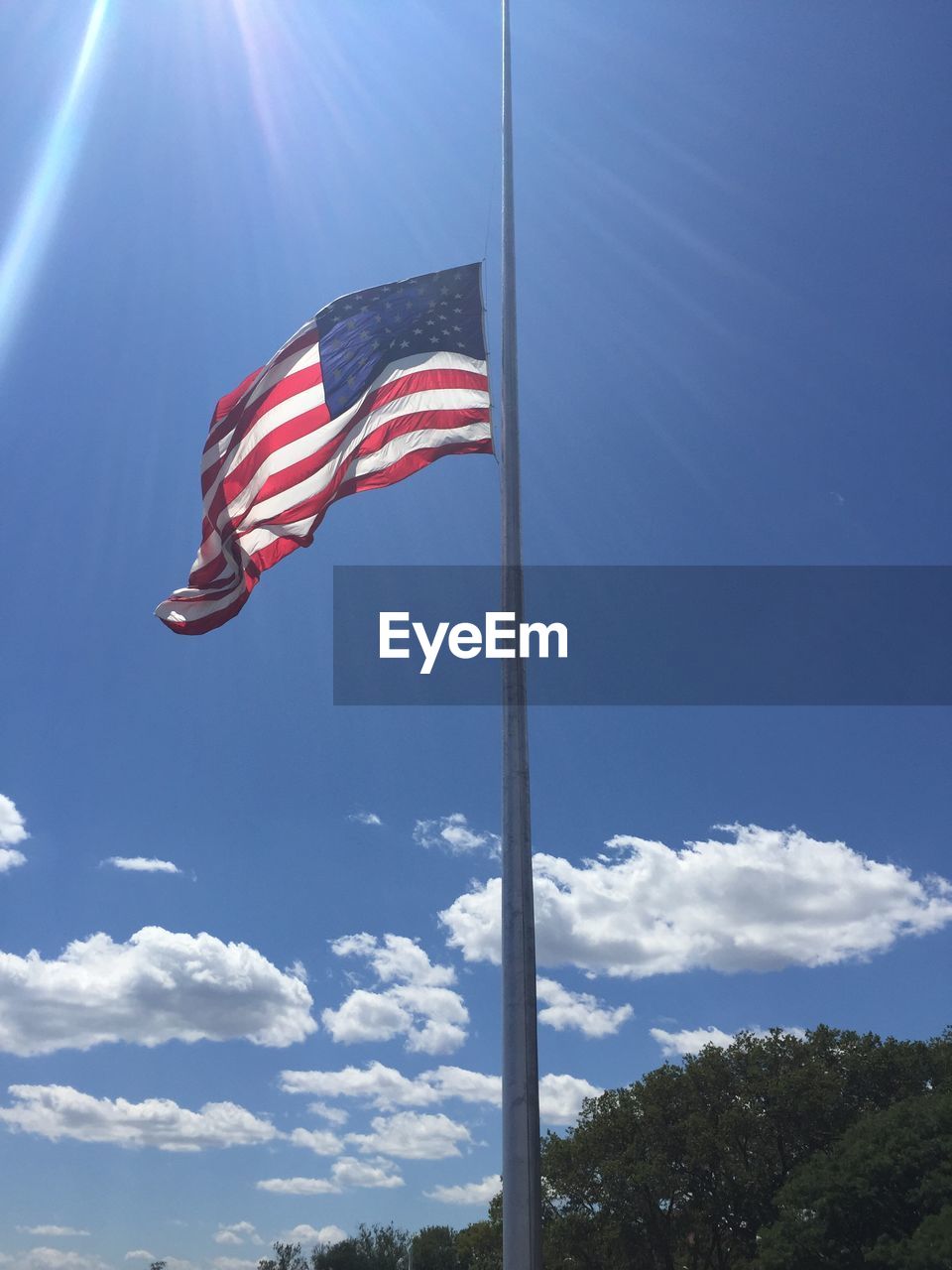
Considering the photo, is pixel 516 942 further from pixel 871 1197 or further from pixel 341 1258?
pixel 341 1258

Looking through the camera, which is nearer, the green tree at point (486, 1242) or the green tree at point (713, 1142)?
the green tree at point (713, 1142)

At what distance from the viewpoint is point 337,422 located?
13.6m

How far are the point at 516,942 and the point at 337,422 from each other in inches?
277

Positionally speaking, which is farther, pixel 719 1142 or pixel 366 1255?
pixel 366 1255

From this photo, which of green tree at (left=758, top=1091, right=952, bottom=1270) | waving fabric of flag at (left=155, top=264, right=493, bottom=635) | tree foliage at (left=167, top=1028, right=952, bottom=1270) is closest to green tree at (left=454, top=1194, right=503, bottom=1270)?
tree foliage at (left=167, top=1028, right=952, bottom=1270)

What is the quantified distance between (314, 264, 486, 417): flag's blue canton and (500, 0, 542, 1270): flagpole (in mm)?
1778

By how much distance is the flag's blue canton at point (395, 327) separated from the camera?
13906mm

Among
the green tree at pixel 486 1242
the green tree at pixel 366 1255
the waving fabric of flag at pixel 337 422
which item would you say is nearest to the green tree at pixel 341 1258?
the green tree at pixel 366 1255

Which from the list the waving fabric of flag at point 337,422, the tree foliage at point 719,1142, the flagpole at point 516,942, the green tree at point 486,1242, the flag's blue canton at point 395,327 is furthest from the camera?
the green tree at point 486,1242

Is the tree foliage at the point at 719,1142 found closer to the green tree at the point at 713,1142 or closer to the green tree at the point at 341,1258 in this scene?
the green tree at the point at 713,1142

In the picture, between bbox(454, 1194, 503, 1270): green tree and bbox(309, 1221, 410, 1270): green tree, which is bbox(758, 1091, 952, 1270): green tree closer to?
bbox(454, 1194, 503, 1270): green tree

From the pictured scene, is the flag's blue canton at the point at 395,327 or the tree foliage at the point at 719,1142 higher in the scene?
the flag's blue canton at the point at 395,327

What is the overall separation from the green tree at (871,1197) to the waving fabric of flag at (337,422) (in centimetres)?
2964

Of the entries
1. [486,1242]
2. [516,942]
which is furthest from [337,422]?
[486,1242]
